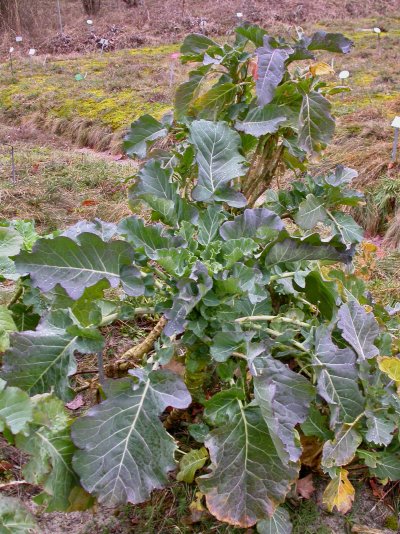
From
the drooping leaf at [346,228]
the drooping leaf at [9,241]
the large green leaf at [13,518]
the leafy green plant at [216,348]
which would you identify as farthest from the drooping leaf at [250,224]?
the large green leaf at [13,518]

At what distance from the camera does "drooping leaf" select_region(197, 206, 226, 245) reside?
1.48 m

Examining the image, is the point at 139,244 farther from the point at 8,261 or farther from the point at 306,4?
the point at 306,4

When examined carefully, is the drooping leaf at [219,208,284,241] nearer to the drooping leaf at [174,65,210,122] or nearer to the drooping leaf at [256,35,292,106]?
the drooping leaf at [256,35,292,106]

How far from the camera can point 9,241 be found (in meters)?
1.59

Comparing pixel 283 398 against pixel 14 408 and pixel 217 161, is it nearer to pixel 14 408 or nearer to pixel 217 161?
pixel 14 408

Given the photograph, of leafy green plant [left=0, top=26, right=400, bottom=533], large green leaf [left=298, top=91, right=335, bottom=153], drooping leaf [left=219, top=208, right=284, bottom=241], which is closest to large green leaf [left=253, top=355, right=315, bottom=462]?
leafy green plant [left=0, top=26, right=400, bottom=533]

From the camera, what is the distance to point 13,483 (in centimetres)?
140

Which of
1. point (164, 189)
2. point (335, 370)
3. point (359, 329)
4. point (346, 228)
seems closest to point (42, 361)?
point (164, 189)

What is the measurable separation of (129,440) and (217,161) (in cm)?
83

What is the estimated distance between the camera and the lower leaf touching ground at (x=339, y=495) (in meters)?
1.33

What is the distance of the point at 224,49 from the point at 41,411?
3.99ft

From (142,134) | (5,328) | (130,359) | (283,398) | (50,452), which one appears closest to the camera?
(50,452)

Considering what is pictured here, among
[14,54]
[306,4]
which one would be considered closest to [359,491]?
[14,54]

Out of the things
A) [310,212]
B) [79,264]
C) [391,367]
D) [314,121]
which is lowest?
[391,367]
